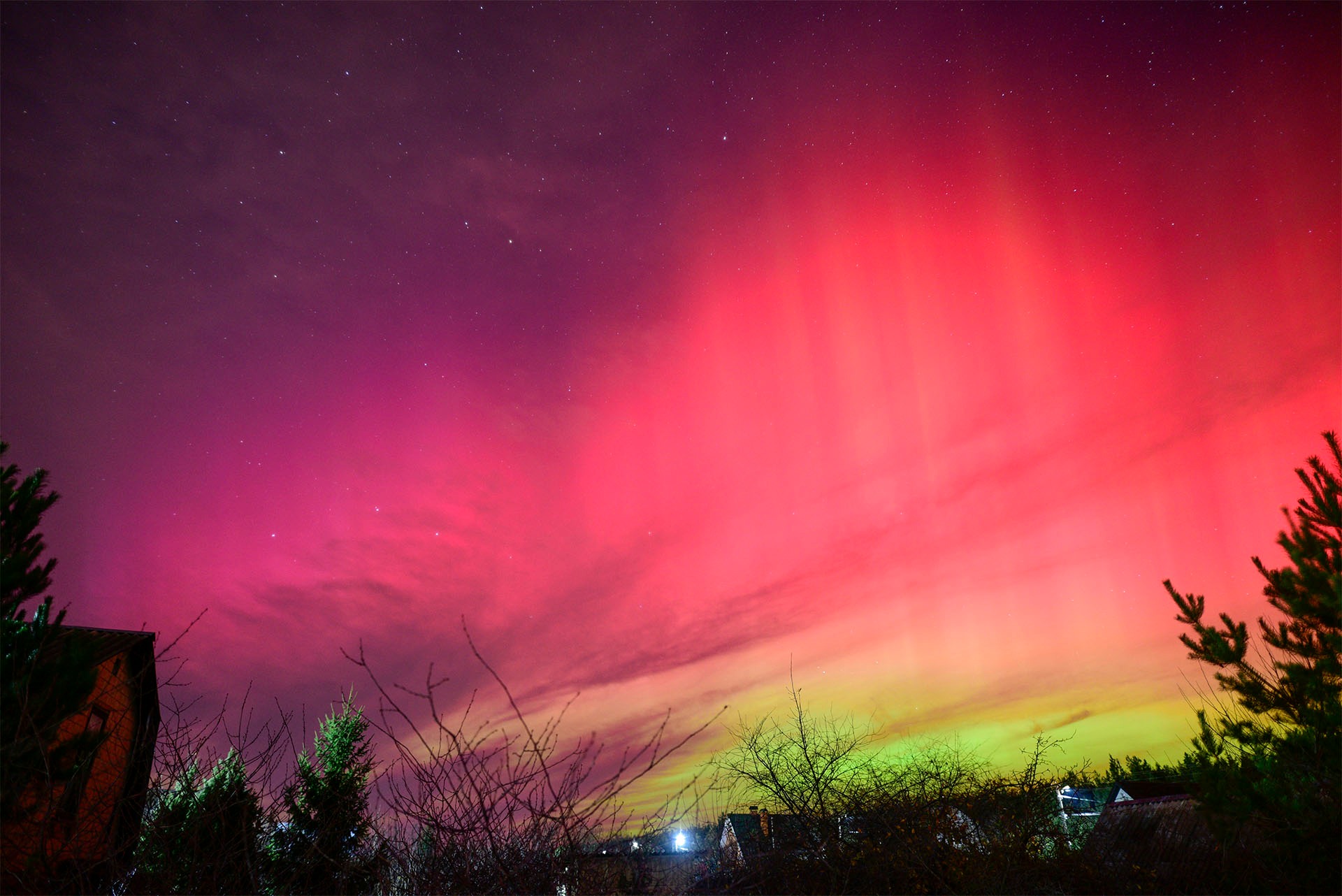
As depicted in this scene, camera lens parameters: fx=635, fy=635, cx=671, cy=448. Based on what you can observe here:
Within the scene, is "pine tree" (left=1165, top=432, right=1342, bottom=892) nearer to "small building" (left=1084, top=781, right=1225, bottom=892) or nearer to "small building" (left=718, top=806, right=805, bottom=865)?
"small building" (left=1084, top=781, right=1225, bottom=892)

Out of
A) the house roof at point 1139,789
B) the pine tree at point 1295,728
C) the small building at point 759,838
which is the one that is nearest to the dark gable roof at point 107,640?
the small building at point 759,838

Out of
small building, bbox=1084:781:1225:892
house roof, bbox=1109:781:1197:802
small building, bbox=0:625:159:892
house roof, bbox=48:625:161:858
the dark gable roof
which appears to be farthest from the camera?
house roof, bbox=1109:781:1197:802

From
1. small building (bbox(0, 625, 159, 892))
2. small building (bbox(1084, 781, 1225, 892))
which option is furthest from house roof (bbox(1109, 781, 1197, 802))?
small building (bbox(0, 625, 159, 892))

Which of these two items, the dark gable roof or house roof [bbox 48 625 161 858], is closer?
house roof [bbox 48 625 161 858]

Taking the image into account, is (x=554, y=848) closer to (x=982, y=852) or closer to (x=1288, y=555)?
(x=982, y=852)

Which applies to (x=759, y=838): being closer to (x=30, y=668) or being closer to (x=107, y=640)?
(x=30, y=668)

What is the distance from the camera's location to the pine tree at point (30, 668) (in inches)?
265

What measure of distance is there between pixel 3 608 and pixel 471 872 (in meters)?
9.11

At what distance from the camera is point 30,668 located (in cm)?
828

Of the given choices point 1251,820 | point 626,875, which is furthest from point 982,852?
point 626,875

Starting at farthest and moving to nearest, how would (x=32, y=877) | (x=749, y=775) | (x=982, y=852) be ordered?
1. (x=749, y=775)
2. (x=982, y=852)
3. (x=32, y=877)

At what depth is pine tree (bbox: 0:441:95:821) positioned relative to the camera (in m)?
6.73

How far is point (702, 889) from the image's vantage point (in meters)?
8.27

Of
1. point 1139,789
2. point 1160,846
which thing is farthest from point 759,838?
point 1139,789
